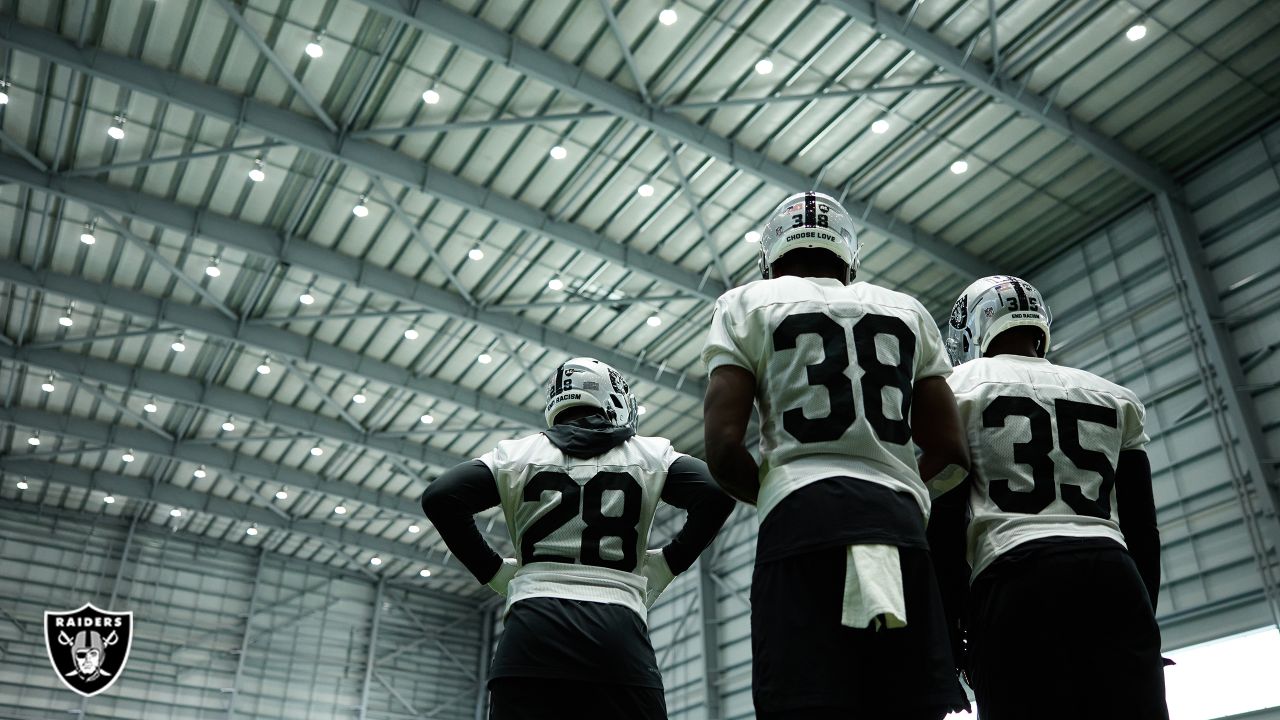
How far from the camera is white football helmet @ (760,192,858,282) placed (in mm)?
4184

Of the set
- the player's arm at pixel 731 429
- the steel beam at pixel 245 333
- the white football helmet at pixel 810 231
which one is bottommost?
the player's arm at pixel 731 429

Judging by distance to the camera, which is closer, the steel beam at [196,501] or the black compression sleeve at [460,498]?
the black compression sleeve at [460,498]

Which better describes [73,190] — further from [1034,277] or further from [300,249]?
[1034,277]

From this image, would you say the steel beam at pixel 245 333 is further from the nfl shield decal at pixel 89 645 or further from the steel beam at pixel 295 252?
the nfl shield decal at pixel 89 645

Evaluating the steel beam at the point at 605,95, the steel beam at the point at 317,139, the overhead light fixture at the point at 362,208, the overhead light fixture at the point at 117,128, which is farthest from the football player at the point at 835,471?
the overhead light fixture at the point at 117,128

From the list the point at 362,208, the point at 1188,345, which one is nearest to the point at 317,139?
the point at 362,208

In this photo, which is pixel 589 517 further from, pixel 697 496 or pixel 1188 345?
pixel 1188 345

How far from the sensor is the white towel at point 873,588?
3.05m

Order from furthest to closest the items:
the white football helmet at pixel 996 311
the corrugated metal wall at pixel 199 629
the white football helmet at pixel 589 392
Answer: the corrugated metal wall at pixel 199 629, the white football helmet at pixel 589 392, the white football helmet at pixel 996 311

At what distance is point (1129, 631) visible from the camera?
3.97 metres

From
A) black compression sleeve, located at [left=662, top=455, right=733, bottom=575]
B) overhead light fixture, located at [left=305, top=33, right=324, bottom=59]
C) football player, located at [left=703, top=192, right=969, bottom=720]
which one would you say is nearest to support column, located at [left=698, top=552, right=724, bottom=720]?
overhead light fixture, located at [left=305, top=33, right=324, bottom=59]

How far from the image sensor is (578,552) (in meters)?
4.90

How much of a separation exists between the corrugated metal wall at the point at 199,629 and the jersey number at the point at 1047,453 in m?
46.6

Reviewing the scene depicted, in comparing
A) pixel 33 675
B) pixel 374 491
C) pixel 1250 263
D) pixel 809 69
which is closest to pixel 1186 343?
pixel 1250 263
